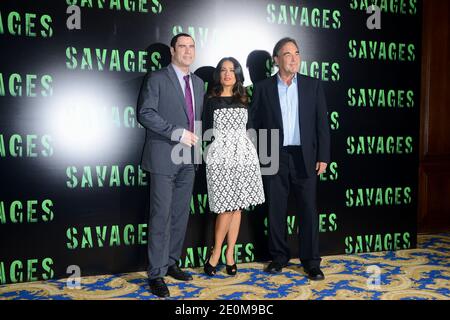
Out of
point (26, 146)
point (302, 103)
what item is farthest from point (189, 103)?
point (26, 146)

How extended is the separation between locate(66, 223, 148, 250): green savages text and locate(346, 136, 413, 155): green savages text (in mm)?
2046

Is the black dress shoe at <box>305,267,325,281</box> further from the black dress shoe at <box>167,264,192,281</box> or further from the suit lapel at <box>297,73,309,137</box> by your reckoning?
the suit lapel at <box>297,73,309,137</box>

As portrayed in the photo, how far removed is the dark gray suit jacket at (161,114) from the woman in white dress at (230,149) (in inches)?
10.2

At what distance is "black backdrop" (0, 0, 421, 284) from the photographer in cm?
342

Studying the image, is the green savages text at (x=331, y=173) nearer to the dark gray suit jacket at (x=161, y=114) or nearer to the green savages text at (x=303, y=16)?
the green savages text at (x=303, y=16)

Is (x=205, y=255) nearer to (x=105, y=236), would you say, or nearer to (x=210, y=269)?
(x=210, y=269)

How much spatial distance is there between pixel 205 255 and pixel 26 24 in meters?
2.31

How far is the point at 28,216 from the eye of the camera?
3.46m

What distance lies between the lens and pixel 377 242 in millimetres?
4363

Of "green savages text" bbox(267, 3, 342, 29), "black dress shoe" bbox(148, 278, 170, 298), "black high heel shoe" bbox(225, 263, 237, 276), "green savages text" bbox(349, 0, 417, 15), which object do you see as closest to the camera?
"black dress shoe" bbox(148, 278, 170, 298)

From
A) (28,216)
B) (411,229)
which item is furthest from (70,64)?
(411,229)

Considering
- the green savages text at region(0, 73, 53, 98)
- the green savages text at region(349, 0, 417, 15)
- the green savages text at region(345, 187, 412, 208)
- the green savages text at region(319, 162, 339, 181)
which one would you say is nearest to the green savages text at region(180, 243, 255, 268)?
the green savages text at region(319, 162, 339, 181)

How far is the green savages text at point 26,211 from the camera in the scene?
3402 millimetres

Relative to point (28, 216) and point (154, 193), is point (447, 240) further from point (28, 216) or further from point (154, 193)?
point (28, 216)
